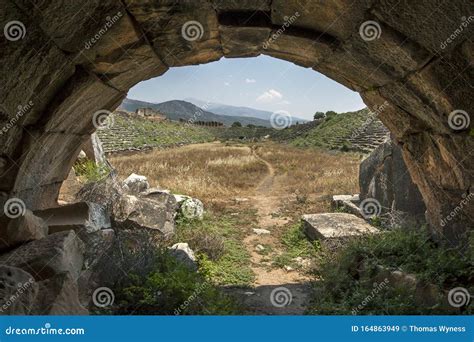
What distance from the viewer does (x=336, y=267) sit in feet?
18.5

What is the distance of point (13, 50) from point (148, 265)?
306 centimetres

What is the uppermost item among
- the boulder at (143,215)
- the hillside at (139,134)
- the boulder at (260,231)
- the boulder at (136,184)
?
the hillside at (139,134)

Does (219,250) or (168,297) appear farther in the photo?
(219,250)

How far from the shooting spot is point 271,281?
629 centimetres

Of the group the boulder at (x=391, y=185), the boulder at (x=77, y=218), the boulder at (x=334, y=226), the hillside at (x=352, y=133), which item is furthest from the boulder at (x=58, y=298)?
the hillside at (x=352, y=133)

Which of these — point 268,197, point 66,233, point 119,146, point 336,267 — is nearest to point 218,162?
point 268,197

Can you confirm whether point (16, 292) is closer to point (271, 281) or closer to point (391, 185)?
point (271, 281)

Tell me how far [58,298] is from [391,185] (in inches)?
303

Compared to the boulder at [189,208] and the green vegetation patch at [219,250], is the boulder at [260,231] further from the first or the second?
the boulder at [189,208]

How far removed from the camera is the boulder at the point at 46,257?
344cm

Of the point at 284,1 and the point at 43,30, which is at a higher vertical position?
the point at 284,1

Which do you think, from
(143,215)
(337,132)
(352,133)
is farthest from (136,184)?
(337,132)

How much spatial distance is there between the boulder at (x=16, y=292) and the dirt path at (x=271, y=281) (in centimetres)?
295

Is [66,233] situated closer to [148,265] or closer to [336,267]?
[148,265]
